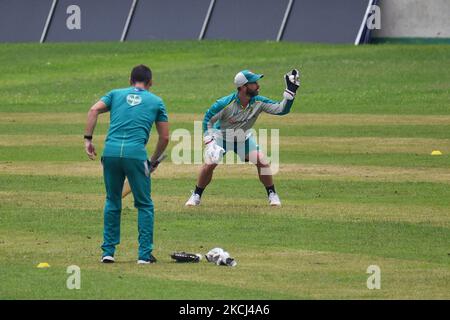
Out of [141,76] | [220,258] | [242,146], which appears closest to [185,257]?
[220,258]

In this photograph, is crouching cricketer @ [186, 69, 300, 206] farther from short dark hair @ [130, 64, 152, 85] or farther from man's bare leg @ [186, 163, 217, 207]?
short dark hair @ [130, 64, 152, 85]

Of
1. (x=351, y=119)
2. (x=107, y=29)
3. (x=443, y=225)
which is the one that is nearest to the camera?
(x=443, y=225)

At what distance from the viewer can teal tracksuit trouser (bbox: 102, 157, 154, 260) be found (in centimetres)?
1335

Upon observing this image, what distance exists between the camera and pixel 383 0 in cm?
3919

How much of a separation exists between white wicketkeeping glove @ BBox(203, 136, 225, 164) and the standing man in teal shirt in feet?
13.1

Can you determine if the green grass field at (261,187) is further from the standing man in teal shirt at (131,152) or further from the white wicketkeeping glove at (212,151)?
the white wicketkeeping glove at (212,151)

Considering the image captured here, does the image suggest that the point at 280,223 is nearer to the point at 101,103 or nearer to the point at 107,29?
the point at 101,103

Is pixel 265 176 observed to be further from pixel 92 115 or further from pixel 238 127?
pixel 92 115

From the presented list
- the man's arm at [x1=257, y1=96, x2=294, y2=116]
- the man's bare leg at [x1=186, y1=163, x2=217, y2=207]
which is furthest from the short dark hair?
the man's bare leg at [x1=186, y1=163, x2=217, y2=207]

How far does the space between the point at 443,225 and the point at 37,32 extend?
29.4 m

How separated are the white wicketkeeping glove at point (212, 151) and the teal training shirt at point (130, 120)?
4.05 m

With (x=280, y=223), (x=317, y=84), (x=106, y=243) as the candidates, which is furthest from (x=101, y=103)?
(x=317, y=84)

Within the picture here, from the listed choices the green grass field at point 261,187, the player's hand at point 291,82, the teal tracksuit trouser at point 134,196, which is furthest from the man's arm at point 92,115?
the player's hand at point 291,82

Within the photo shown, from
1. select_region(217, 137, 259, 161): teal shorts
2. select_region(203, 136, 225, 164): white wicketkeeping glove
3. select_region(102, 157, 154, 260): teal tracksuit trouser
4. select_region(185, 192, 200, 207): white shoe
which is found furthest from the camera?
select_region(217, 137, 259, 161): teal shorts
